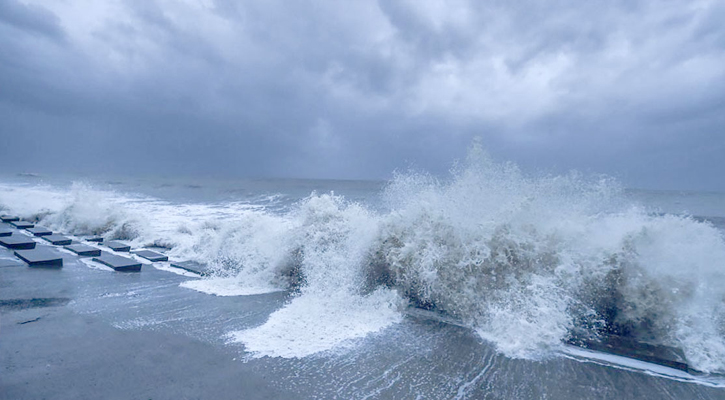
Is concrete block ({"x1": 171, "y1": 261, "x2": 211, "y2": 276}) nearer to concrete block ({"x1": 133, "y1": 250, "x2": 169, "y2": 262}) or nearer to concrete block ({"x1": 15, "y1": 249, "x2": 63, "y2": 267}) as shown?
concrete block ({"x1": 133, "y1": 250, "x2": 169, "y2": 262})

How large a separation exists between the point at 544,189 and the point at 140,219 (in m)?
11.5

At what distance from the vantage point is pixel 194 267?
716 centimetres

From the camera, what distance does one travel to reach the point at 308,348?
12.2 ft

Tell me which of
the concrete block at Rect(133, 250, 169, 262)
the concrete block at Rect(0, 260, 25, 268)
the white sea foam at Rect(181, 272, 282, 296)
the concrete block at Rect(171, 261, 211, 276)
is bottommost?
the concrete block at Rect(0, 260, 25, 268)

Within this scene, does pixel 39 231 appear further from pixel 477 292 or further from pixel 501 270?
pixel 501 270

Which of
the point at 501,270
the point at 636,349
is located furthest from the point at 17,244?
the point at 636,349

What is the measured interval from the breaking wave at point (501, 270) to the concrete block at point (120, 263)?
1.45 meters

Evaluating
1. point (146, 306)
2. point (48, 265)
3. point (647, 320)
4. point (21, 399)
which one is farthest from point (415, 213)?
point (48, 265)

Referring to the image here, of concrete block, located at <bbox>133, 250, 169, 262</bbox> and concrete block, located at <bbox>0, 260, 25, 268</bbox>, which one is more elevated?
concrete block, located at <bbox>133, 250, 169, 262</bbox>

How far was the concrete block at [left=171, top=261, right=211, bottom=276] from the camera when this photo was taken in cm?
682

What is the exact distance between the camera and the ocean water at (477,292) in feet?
11.0

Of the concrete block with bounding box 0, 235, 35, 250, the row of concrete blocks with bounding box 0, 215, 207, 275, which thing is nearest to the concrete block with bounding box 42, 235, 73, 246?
the row of concrete blocks with bounding box 0, 215, 207, 275

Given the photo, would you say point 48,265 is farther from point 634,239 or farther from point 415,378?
point 634,239

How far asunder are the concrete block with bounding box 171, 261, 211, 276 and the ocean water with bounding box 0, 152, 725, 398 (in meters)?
0.24
